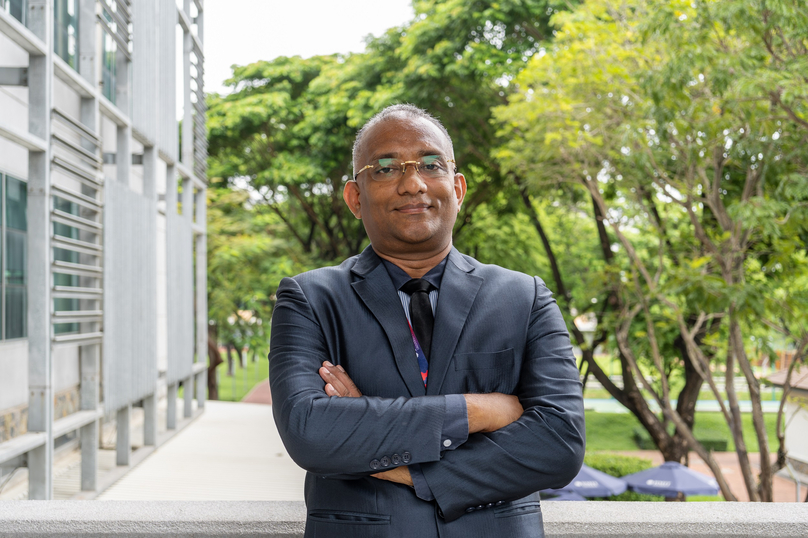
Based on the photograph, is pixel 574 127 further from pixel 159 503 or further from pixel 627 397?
pixel 159 503

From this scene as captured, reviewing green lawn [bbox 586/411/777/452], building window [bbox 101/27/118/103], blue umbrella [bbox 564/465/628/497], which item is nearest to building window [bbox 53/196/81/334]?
building window [bbox 101/27/118/103]

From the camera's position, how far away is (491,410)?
164cm

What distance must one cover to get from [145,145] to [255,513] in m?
8.80

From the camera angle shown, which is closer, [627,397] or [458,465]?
[458,465]

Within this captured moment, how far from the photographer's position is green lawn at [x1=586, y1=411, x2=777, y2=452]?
25.7 metres

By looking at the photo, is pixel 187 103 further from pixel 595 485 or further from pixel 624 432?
pixel 624 432

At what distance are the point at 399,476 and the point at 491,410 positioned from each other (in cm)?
27

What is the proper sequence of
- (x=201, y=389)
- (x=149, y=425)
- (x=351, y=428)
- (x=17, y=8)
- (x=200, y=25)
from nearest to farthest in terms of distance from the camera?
(x=351, y=428)
(x=17, y=8)
(x=149, y=425)
(x=200, y=25)
(x=201, y=389)

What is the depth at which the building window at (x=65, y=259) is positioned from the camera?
7.33 meters

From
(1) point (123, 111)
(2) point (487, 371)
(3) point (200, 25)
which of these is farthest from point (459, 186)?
(3) point (200, 25)

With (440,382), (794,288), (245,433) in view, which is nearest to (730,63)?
(794,288)

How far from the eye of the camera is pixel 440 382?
167cm

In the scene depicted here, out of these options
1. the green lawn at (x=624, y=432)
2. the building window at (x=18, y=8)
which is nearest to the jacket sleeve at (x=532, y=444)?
the building window at (x=18, y=8)

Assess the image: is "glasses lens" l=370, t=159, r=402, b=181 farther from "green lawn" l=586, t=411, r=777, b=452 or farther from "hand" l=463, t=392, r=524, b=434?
"green lawn" l=586, t=411, r=777, b=452
